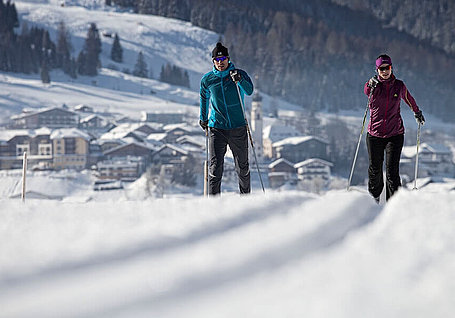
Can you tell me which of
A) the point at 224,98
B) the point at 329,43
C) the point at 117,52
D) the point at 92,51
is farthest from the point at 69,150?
the point at 329,43

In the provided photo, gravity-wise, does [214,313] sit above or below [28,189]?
above

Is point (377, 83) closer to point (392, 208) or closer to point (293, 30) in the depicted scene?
point (392, 208)

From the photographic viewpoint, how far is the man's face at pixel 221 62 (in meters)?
3.57

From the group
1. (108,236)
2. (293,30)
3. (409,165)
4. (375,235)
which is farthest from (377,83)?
(293,30)

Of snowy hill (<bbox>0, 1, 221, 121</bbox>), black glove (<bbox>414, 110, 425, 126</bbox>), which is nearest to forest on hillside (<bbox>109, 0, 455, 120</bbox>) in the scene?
snowy hill (<bbox>0, 1, 221, 121</bbox>)

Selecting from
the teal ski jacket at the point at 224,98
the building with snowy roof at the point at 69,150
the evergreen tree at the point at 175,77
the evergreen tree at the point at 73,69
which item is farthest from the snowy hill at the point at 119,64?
the teal ski jacket at the point at 224,98

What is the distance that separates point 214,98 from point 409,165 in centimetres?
4683

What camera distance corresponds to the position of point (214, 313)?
136 centimetres

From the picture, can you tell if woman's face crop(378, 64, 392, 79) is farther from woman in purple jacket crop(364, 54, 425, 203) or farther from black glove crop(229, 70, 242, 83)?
black glove crop(229, 70, 242, 83)

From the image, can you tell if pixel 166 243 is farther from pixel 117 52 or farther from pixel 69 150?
pixel 117 52

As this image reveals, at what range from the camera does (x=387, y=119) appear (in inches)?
136

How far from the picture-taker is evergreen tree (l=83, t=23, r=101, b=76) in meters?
68.6

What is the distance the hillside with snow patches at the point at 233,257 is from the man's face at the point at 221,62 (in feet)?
5.36

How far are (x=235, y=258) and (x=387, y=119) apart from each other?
2.17 m
